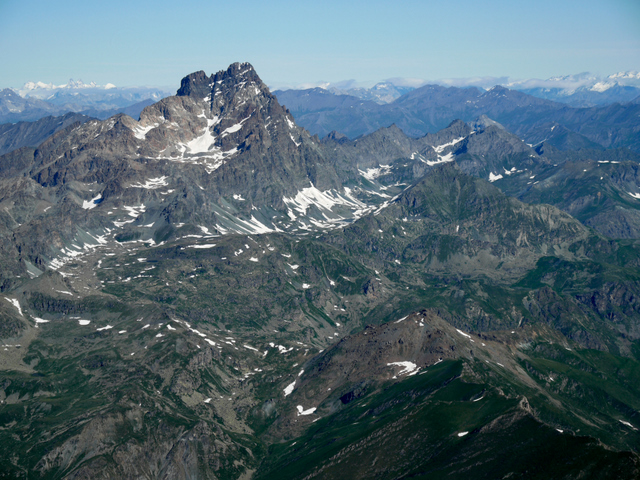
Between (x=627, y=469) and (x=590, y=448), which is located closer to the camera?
(x=627, y=469)

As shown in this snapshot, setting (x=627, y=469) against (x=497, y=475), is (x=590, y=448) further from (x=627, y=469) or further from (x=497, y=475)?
(x=497, y=475)

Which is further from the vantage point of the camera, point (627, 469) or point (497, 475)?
point (497, 475)

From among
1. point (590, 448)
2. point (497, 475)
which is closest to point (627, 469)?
point (590, 448)

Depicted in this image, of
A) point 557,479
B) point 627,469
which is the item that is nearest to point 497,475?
point 557,479

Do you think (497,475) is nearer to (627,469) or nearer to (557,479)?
(557,479)
